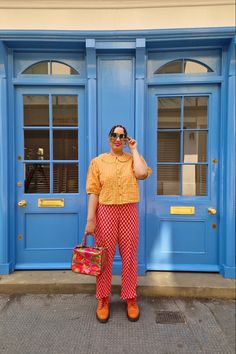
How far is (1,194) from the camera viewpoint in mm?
3049

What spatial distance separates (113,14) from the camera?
283cm

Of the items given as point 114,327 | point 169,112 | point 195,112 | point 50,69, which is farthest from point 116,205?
point 50,69

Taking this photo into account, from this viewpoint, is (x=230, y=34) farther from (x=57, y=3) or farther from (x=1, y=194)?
(x=1, y=194)

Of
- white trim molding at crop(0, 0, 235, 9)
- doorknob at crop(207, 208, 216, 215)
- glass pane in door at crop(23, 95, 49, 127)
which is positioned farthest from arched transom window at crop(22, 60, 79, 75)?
doorknob at crop(207, 208, 216, 215)

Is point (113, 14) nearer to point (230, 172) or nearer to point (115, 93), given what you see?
point (115, 93)

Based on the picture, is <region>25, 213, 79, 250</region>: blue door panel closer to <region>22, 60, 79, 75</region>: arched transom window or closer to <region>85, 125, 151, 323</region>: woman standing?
<region>85, 125, 151, 323</region>: woman standing

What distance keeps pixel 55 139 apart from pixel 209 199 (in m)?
2.04

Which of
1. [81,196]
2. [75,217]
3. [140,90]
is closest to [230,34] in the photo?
[140,90]

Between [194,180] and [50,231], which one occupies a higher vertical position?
[194,180]

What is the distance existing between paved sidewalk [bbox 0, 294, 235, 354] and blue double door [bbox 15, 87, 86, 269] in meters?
0.59

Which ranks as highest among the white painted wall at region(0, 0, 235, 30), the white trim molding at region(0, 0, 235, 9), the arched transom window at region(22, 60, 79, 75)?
the white trim molding at region(0, 0, 235, 9)

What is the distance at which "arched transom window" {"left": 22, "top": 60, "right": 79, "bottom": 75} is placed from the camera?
10.2 ft

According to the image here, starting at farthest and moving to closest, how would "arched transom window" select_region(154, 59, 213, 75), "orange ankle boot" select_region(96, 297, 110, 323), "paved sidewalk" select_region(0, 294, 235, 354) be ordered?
"arched transom window" select_region(154, 59, 213, 75) < "orange ankle boot" select_region(96, 297, 110, 323) < "paved sidewalk" select_region(0, 294, 235, 354)

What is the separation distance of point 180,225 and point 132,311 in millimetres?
1176
